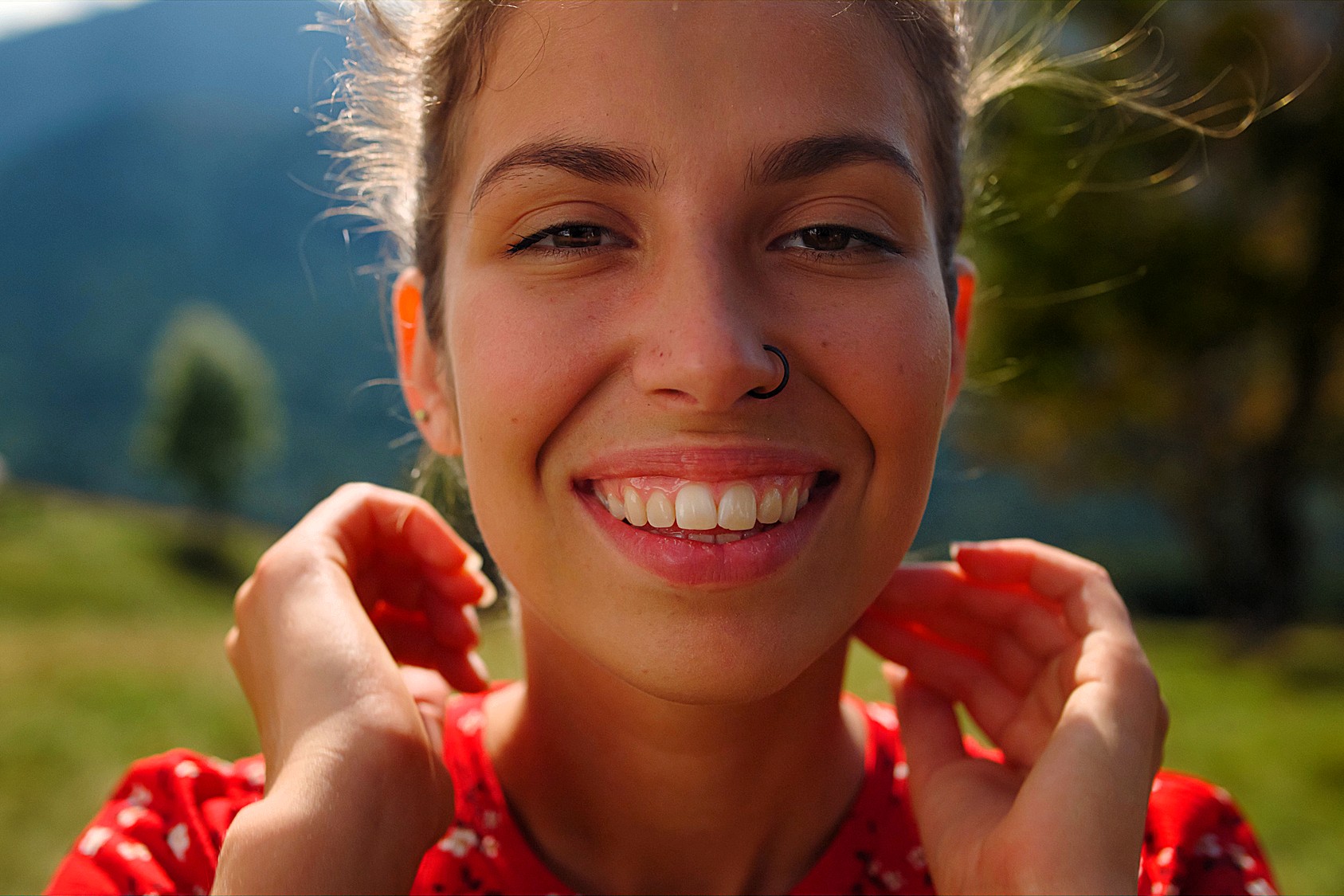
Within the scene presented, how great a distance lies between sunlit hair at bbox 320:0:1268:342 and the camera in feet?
6.46

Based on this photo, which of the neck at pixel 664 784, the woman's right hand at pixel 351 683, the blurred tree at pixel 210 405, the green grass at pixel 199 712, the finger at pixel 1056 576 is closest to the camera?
the woman's right hand at pixel 351 683

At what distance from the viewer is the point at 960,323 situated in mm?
2324

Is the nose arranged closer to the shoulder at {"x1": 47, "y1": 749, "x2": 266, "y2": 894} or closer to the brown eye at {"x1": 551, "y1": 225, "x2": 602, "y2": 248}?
the brown eye at {"x1": 551, "y1": 225, "x2": 602, "y2": 248}

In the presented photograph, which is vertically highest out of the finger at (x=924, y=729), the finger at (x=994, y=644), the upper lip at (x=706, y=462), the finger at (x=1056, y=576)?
the upper lip at (x=706, y=462)

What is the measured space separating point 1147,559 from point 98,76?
82.4ft

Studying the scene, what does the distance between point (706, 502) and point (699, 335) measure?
276 millimetres

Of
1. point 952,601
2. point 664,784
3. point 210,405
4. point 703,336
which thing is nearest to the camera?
point 703,336

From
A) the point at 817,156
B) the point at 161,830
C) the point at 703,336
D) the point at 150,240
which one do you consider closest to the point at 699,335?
the point at 703,336

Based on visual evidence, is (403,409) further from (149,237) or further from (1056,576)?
(149,237)

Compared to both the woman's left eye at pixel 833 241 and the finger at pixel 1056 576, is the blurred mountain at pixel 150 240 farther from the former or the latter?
the woman's left eye at pixel 833 241

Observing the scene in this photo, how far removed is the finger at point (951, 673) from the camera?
7.54ft

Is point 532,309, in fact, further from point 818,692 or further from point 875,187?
point 818,692

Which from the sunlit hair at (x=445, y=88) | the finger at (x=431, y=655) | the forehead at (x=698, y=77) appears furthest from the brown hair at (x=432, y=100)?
the finger at (x=431, y=655)

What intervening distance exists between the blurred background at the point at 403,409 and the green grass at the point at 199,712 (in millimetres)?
34
